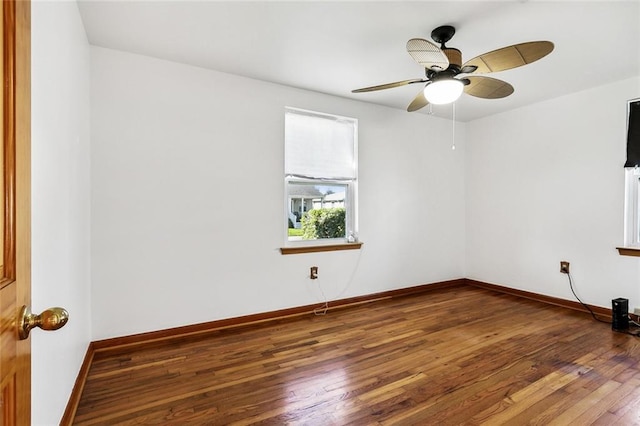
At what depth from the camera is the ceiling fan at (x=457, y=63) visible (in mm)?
1933

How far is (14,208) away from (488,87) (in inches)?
114

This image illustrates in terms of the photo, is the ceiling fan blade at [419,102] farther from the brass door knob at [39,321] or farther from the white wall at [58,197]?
the brass door knob at [39,321]

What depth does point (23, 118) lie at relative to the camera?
2.51 feet

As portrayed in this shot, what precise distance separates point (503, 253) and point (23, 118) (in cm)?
502

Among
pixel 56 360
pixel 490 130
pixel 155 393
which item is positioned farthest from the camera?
pixel 490 130

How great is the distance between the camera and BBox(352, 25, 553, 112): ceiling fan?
76.1 inches

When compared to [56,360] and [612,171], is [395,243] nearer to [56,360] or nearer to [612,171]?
[612,171]

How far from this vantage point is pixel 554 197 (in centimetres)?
399

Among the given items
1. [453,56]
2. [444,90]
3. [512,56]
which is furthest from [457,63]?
[512,56]

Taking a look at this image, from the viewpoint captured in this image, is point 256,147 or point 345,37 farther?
point 256,147

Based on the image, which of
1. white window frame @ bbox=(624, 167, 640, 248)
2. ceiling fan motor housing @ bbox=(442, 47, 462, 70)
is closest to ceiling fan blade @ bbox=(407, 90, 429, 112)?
ceiling fan motor housing @ bbox=(442, 47, 462, 70)

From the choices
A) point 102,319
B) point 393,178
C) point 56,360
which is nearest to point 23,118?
Answer: point 56,360

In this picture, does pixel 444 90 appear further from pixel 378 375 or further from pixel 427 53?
pixel 378 375

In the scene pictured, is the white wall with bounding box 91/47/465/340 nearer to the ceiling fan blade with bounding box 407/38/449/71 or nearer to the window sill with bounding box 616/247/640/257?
the ceiling fan blade with bounding box 407/38/449/71
